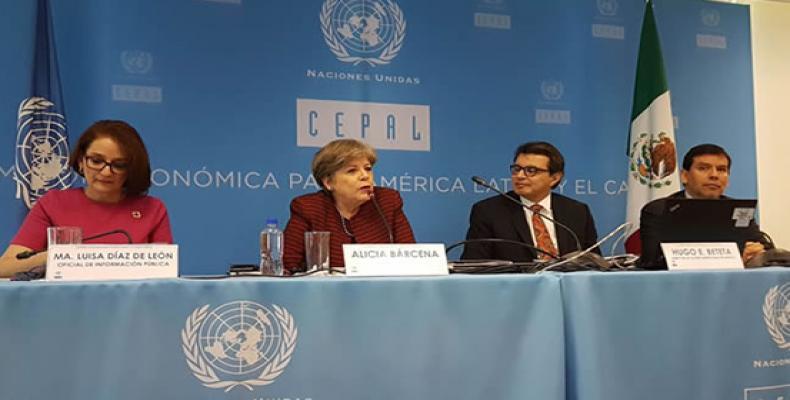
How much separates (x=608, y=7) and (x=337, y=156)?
7.07 ft

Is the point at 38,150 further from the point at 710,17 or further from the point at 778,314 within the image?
the point at 710,17

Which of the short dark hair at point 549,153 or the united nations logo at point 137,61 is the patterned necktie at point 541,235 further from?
the united nations logo at point 137,61

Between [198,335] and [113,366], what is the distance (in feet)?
0.44

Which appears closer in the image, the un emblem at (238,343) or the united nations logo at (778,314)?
the un emblem at (238,343)

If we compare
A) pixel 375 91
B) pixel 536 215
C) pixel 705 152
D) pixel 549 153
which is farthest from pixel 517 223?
pixel 375 91

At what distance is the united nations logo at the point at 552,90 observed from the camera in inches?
144

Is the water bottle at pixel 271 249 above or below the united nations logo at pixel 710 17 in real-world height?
below

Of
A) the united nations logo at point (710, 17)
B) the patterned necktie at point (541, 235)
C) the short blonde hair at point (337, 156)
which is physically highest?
the united nations logo at point (710, 17)

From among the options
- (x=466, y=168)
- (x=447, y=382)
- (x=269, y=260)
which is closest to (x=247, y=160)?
(x=466, y=168)

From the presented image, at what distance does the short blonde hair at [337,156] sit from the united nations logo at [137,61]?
1.13m

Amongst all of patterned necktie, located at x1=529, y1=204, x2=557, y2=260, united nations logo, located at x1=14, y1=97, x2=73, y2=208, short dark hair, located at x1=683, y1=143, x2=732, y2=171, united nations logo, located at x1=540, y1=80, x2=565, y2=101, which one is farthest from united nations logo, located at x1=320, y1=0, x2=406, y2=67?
short dark hair, located at x1=683, y1=143, x2=732, y2=171

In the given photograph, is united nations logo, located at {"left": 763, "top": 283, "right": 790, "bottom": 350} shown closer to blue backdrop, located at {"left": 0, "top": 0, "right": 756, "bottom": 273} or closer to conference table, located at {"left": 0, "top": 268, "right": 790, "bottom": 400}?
conference table, located at {"left": 0, "top": 268, "right": 790, "bottom": 400}

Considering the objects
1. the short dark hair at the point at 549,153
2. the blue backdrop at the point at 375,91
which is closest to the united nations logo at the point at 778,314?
the short dark hair at the point at 549,153

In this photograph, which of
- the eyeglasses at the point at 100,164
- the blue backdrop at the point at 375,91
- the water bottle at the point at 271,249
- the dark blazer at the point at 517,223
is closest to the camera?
the water bottle at the point at 271,249
